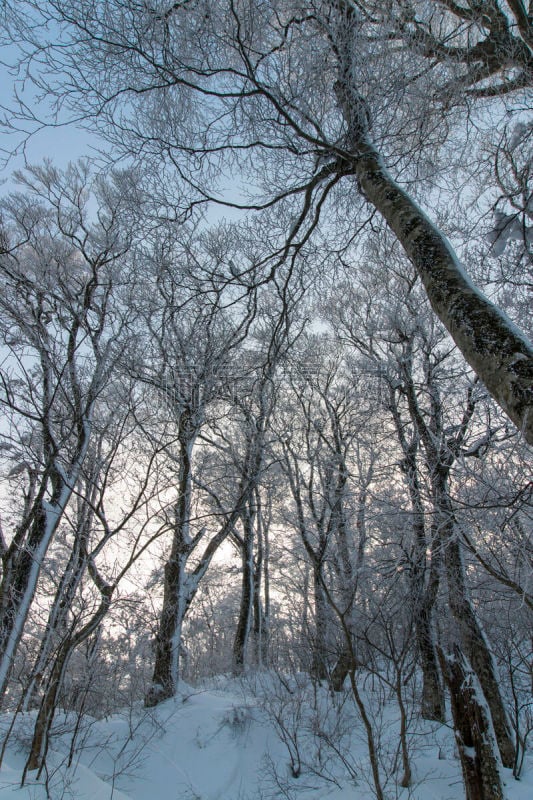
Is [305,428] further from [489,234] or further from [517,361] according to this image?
[517,361]

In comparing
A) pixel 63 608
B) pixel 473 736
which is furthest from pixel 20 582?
pixel 473 736

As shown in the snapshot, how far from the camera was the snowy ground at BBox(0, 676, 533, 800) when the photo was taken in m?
4.73

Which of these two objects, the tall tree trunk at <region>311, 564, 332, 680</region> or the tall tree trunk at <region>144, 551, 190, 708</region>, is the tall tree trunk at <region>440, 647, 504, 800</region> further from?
Result: the tall tree trunk at <region>144, 551, 190, 708</region>

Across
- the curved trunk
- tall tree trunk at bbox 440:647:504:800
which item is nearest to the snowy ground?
tall tree trunk at bbox 440:647:504:800

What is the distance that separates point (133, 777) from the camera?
515 centimetres

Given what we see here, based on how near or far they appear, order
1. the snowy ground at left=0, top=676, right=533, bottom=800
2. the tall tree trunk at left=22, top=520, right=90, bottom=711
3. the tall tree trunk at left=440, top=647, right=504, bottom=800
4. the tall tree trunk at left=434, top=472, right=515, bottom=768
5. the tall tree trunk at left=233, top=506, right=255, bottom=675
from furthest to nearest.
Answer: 1. the tall tree trunk at left=233, top=506, right=255, bottom=675
2. the tall tree trunk at left=434, top=472, right=515, bottom=768
3. the snowy ground at left=0, top=676, right=533, bottom=800
4. the tall tree trunk at left=22, top=520, right=90, bottom=711
5. the tall tree trunk at left=440, top=647, right=504, bottom=800

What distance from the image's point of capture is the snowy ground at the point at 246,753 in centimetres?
473

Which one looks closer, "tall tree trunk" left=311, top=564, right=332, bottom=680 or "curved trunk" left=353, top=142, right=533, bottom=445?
"curved trunk" left=353, top=142, right=533, bottom=445

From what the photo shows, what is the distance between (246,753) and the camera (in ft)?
19.1

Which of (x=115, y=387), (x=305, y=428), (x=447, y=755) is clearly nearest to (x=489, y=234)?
(x=115, y=387)

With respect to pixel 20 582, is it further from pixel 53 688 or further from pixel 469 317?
pixel 469 317

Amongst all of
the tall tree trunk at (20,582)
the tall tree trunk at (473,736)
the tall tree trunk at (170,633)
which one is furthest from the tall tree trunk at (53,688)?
the tall tree trunk at (473,736)

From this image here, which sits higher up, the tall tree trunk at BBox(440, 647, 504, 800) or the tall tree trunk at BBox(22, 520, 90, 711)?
the tall tree trunk at BBox(22, 520, 90, 711)

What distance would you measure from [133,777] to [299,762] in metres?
2.11
